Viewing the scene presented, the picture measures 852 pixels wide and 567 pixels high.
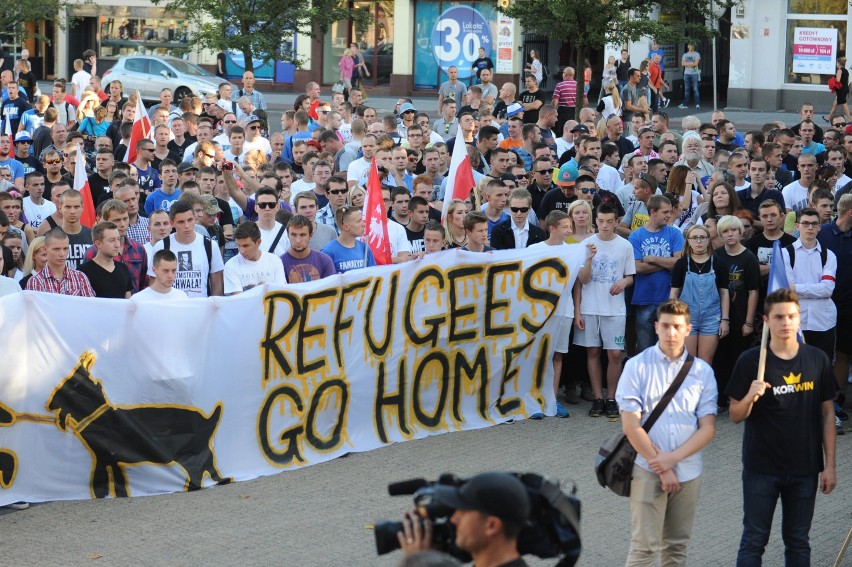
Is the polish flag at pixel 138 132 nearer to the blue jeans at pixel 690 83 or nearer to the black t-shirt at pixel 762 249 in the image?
the black t-shirt at pixel 762 249

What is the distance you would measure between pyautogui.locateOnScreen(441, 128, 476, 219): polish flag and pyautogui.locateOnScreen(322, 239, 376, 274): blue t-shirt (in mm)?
1661

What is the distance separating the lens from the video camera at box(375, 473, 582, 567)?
431cm

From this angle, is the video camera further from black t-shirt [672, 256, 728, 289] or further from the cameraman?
black t-shirt [672, 256, 728, 289]

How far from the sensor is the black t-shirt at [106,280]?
967 centimetres

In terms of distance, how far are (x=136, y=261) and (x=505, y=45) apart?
1158 inches

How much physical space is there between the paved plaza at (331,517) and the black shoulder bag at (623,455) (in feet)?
3.36

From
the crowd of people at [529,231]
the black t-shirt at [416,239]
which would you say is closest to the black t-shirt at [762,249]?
the crowd of people at [529,231]

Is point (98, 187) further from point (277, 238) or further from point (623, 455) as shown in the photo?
point (623, 455)

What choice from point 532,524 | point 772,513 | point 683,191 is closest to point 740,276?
point 683,191

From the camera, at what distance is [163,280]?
9305 millimetres

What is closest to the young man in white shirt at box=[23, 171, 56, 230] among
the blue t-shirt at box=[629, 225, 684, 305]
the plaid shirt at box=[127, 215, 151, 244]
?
the plaid shirt at box=[127, 215, 151, 244]

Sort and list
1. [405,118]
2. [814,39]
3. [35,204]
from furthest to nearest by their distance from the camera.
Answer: [814,39] < [405,118] < [35,204]

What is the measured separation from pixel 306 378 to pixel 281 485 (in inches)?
34.0

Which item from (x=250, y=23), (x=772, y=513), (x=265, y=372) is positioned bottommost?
(x=772, y=513)
